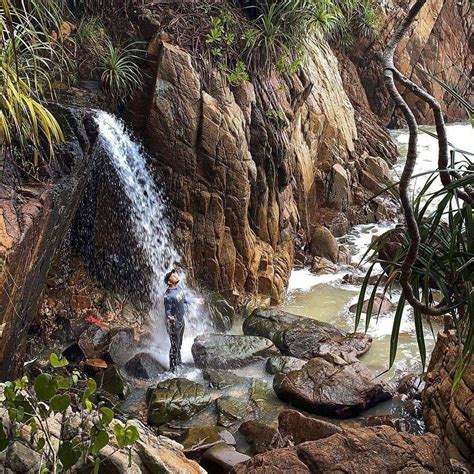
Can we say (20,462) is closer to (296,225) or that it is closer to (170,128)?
(170,128)

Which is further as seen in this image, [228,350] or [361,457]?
[228,350]

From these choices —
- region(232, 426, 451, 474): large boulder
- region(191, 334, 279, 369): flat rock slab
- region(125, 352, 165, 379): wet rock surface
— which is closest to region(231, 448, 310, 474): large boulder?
region(232, 426, 451, 474): large boulder

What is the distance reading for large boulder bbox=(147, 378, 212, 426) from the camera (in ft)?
15.1

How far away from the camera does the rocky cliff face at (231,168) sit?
257 inches

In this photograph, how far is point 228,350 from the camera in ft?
19.0

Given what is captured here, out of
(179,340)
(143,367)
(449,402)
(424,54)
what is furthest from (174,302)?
(424,54)

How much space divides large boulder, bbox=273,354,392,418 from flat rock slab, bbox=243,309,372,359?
0.62m

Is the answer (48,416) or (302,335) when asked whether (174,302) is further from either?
(48,416)

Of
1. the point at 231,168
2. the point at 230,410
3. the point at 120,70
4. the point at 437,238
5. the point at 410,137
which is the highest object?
the point at 410,137

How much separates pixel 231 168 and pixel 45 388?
525cm

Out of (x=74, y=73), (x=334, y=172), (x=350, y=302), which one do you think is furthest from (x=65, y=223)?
(x=334, y=172)

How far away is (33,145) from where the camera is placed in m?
4.57

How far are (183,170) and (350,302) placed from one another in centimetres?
296

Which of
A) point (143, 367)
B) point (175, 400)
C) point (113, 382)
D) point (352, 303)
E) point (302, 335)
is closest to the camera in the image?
point (175, 400)
